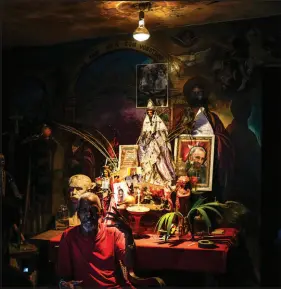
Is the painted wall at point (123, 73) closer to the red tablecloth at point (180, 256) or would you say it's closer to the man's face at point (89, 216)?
the man's face at point (89, 216)

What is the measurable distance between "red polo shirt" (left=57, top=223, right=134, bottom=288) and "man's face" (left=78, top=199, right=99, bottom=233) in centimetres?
4

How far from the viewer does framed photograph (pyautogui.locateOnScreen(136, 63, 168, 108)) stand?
299cm

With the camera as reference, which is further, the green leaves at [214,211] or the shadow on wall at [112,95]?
the shadow on wall at [112,95]

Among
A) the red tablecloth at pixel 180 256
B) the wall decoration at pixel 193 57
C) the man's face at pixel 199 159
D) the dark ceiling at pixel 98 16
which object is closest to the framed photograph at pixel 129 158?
the man's face at pixel 199 159

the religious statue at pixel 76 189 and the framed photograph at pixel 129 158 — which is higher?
the framed photograph at pixel 129 158

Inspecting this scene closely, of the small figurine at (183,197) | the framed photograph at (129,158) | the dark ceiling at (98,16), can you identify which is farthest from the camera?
the framed photograph at (129,158)

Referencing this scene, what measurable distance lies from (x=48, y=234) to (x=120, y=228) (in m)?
0.50

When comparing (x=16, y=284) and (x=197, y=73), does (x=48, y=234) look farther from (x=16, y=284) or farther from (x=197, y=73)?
(x=197, y=73)

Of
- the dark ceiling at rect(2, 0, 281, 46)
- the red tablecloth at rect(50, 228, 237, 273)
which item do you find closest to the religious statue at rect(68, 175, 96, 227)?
the red tablecloth at rect(50, 228, 237, 273)

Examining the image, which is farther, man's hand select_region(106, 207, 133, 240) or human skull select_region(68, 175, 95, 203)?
human skull select_region(68, 175, 95, 203)

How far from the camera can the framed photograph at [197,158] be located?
2.92m

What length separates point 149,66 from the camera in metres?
3.01

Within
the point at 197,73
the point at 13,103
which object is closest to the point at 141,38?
the point at 197,73

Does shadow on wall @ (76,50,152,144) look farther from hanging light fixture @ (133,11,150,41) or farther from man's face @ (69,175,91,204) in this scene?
man's face @ (69,175,91,204)
